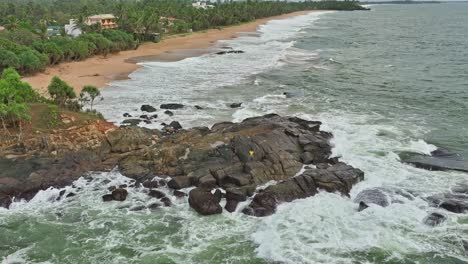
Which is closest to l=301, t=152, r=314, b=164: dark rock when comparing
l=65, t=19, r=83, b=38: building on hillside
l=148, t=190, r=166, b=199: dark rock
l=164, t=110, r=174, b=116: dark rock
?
l=148, t=190, r=166, b=199: dark rock

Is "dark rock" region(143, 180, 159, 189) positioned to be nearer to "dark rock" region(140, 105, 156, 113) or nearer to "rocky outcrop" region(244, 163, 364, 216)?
"rocky outcrop" region(244, 163, 364, 216)

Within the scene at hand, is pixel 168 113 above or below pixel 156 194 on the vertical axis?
above

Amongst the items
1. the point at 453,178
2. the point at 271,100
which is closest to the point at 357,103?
the point at 271,100

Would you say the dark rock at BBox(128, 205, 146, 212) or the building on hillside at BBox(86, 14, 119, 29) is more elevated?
the building on hillside at BBox(86, 14, 119, 29)

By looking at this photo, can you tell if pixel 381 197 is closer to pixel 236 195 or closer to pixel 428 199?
pixel 428 199

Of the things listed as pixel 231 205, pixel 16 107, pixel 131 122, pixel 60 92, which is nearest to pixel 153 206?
pixel 231 205

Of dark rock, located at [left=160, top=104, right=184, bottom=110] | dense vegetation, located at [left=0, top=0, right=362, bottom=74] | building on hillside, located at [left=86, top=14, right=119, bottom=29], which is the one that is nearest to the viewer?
dark rock, located at [left=160, top=104, right=184, bottom=110]

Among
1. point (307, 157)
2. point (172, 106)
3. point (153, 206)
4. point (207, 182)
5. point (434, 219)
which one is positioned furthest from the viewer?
point (172, 106)
